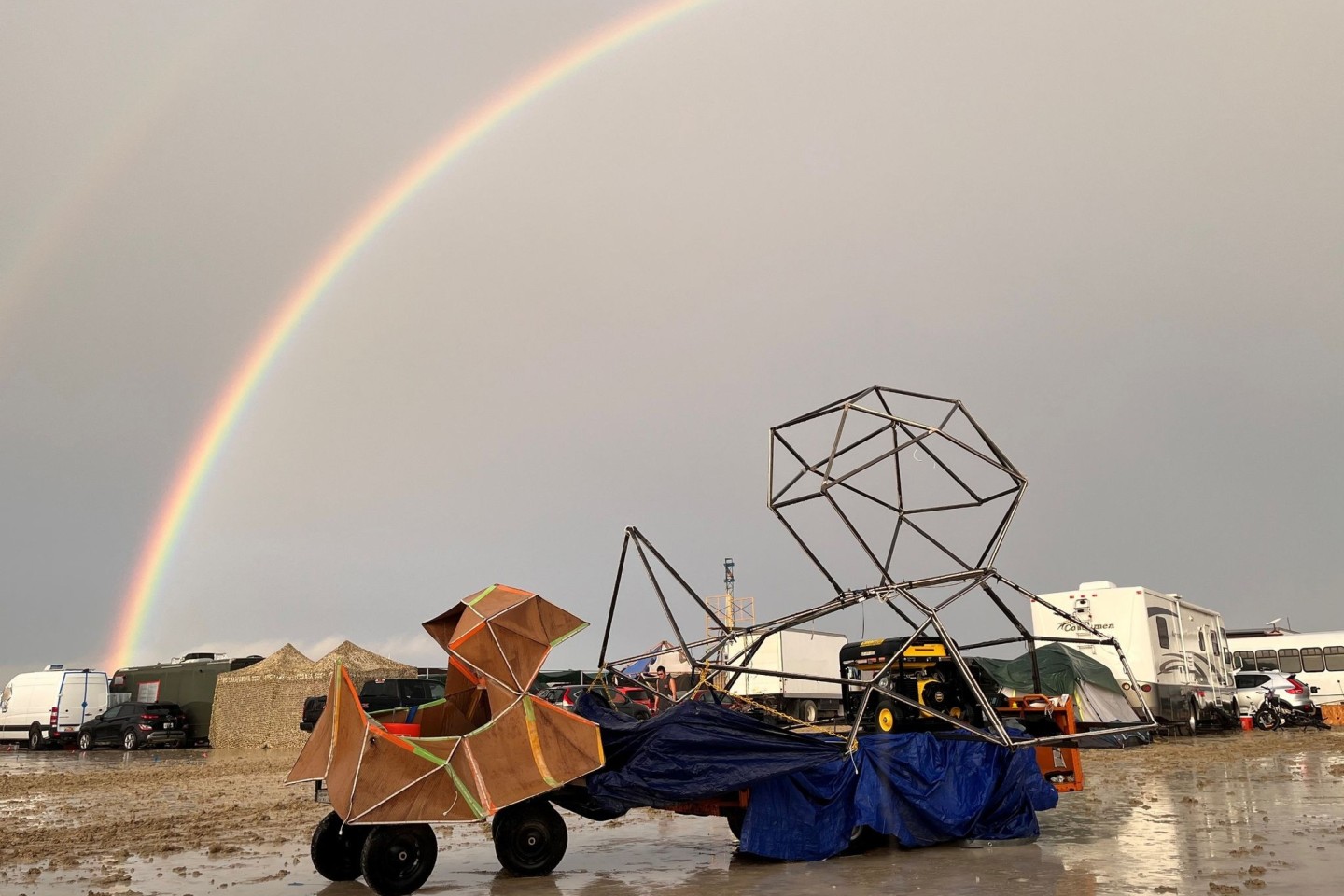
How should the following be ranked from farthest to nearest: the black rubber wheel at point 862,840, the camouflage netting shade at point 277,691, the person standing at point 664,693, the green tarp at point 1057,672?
1. the camouflage netting shade at point 277,691
2. the green tarp at point 1057,672
3. the person standing at point 664,693
4. the black rubber wheel at point 862,840

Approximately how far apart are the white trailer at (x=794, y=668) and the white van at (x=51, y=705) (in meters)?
24.3

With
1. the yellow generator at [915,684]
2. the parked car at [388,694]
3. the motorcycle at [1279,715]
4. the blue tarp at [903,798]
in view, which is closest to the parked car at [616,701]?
the blue tarp at [903,798]

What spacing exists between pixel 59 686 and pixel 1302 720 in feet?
142

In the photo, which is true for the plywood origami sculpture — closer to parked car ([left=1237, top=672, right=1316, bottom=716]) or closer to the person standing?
the person standing

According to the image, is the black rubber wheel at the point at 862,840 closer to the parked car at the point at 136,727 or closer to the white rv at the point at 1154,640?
the white rv at the point at 1154,640

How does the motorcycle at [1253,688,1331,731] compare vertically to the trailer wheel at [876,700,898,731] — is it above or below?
below

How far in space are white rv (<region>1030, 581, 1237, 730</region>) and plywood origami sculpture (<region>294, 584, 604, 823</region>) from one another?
19001 mm

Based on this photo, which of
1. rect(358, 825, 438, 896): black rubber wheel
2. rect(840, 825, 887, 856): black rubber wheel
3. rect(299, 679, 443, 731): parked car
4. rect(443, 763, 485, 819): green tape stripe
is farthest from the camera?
rect(299, 679, 443, 731): parked car

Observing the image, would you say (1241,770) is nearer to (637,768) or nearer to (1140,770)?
(1140,770)

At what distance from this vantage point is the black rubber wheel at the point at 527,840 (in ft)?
30.2

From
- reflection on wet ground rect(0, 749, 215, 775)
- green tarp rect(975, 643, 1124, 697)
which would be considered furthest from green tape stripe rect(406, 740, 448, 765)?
reflection on wet ground rect(0, 749, 215, 775)

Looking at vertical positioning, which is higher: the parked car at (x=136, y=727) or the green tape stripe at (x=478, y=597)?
the green tape stripe at (x=478, y=597)

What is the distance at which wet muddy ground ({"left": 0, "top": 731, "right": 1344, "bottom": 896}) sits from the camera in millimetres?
8266

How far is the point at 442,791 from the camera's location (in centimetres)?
846
